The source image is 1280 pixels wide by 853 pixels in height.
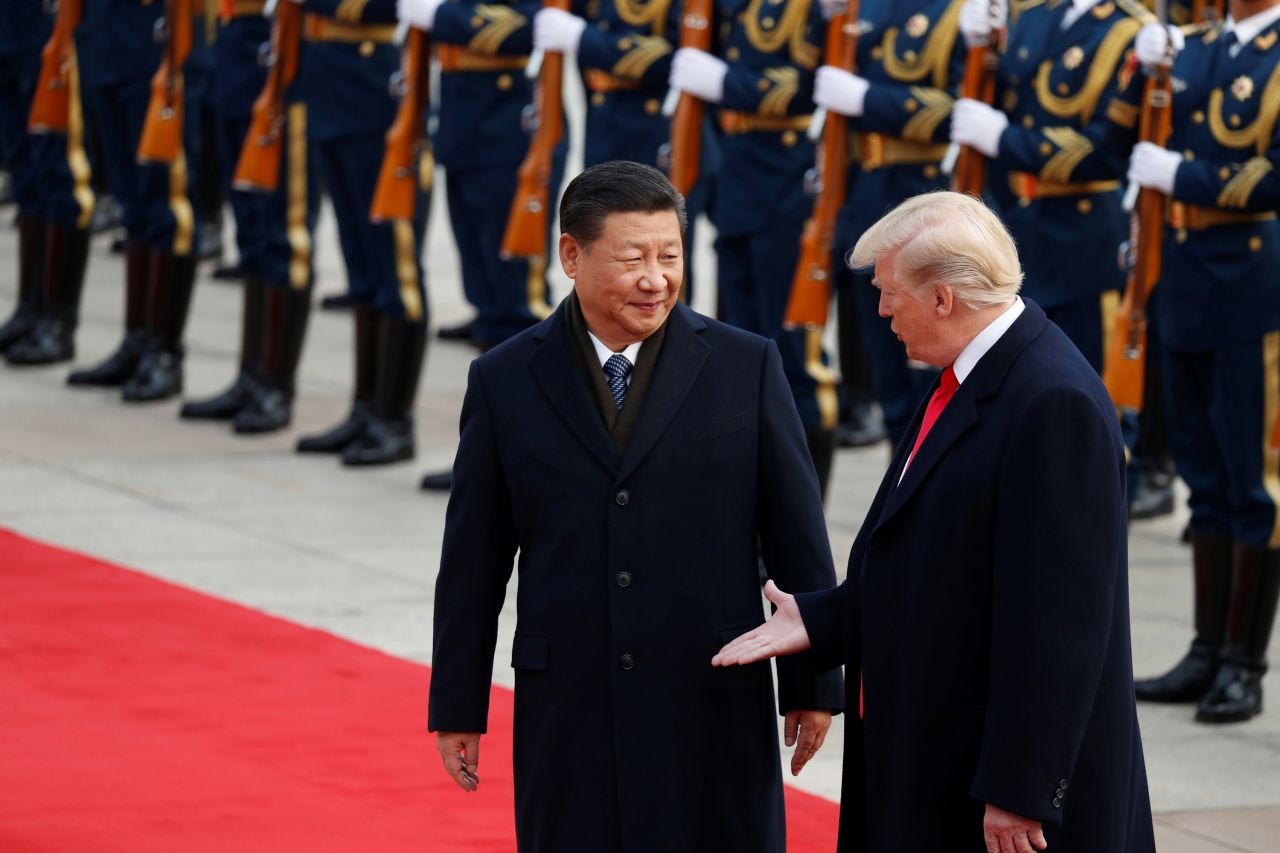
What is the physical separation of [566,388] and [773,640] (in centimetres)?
48

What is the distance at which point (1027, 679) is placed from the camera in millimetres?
2990

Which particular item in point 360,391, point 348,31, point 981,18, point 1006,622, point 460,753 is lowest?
point 360,391

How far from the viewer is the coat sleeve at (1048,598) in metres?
2.98

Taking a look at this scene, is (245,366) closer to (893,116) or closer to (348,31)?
(348,31)

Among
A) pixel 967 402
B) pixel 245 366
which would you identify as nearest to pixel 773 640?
pixel 967 402

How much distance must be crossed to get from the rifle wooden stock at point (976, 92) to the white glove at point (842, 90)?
309mm

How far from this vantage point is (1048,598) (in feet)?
9.82

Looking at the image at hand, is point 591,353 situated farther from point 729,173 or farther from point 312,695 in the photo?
point 729,173

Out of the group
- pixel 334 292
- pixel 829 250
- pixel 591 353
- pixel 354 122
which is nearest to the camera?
pixel 591 353

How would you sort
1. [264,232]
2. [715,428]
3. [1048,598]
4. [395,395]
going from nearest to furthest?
[1048,598] < [715,428] < [395,395] < [264,232]

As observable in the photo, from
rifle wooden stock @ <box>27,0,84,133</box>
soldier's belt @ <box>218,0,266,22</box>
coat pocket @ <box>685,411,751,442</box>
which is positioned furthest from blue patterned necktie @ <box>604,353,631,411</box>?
rifle wooden stock @ <box>27,0,84,133</box>

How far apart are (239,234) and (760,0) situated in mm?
2641

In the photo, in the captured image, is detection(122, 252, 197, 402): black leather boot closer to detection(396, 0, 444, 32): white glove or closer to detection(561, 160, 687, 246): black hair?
detection(396, 0, 444, 32): white glove

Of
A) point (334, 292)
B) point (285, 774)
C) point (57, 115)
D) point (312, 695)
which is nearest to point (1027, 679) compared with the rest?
point (285, 774)
